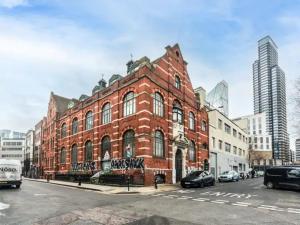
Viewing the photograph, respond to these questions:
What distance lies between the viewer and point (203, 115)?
43.0m

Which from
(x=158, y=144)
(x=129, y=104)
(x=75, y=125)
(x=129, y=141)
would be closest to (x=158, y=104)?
(x=129, y=104)

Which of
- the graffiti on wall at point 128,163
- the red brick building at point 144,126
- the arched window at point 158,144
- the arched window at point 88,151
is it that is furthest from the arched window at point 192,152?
the arched window at point 88,151

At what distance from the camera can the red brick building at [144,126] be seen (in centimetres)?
2997

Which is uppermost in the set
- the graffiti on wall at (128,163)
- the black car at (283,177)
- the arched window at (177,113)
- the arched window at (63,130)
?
the arched window at (177,113)

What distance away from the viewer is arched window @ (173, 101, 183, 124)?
114 ft

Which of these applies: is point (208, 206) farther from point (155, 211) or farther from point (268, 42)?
point (268, 42)

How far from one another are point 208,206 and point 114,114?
21317 millimetres

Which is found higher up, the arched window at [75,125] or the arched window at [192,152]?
the arched window at [75,125]

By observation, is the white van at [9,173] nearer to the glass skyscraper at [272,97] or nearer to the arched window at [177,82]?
the arched window at [177,82]

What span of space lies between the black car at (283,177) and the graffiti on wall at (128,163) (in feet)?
35.3

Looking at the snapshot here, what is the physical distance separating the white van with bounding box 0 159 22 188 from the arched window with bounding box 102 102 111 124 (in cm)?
1183

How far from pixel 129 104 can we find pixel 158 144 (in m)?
4.93

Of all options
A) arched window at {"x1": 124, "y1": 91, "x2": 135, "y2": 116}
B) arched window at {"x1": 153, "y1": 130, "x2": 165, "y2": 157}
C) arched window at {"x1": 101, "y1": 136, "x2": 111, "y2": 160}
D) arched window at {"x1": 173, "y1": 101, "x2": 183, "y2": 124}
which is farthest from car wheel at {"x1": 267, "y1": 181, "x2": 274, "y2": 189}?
arched window at {"x1": 101, "y1": 136, "x2": 111, "y2": 160}

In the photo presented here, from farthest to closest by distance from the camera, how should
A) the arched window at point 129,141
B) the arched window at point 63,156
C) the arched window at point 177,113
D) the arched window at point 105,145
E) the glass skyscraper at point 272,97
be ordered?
the glass skyscraper at point 272,97, the arched window at point 63,156, the arched window at point 105,145, the arched window at point 177,113, the arched window at point 129,141
